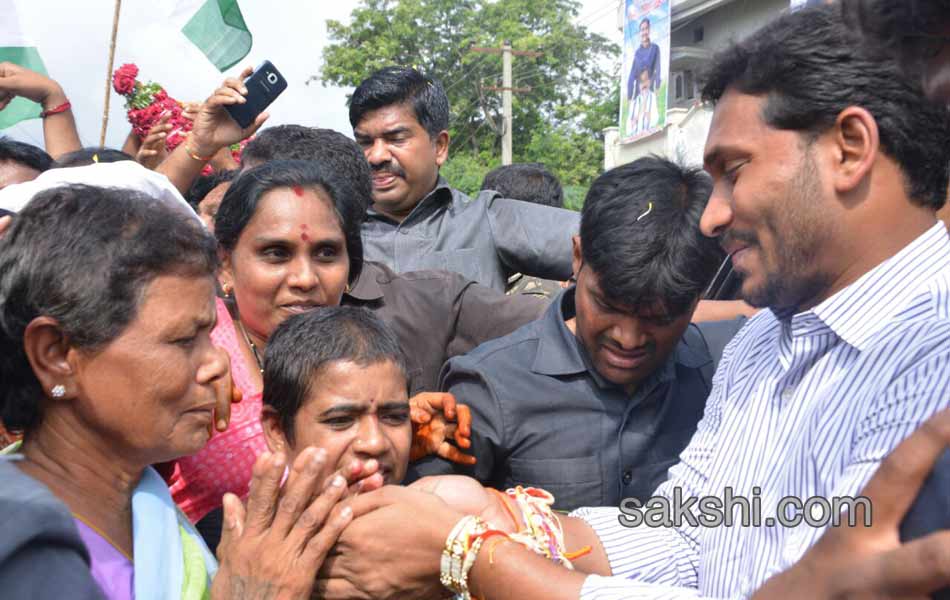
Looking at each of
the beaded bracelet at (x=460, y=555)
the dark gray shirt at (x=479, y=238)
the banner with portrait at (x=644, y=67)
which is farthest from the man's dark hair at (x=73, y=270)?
the banner with portrait at (x=644, y=67)

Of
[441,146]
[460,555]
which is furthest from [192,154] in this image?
[460,555]

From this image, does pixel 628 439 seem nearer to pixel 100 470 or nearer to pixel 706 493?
pixel 706 493

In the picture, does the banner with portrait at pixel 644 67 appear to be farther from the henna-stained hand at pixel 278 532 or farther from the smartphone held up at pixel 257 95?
the henna-stained hand at pixel 278 532

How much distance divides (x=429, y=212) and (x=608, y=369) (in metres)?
1.85

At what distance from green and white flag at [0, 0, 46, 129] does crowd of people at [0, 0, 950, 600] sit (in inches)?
106

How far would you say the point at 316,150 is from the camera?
3.72 metres

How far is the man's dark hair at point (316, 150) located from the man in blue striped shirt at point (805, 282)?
1.97 metres

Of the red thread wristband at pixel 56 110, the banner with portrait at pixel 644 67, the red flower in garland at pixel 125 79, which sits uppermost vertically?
the red flower in garland at pixel 125 79

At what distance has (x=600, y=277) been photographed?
2.55 metres

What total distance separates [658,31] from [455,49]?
11.4 metres

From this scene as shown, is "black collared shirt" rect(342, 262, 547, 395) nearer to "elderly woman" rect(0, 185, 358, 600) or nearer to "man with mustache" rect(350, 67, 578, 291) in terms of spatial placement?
"man with mustache" rect(350, 67, 578, 291)

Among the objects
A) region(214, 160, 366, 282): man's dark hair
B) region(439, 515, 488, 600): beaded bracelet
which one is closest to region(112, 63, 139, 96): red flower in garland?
region(214, 160, 366, 282): man's dark hair

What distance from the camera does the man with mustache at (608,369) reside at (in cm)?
253

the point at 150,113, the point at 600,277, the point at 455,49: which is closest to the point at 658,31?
the point at 455,49
